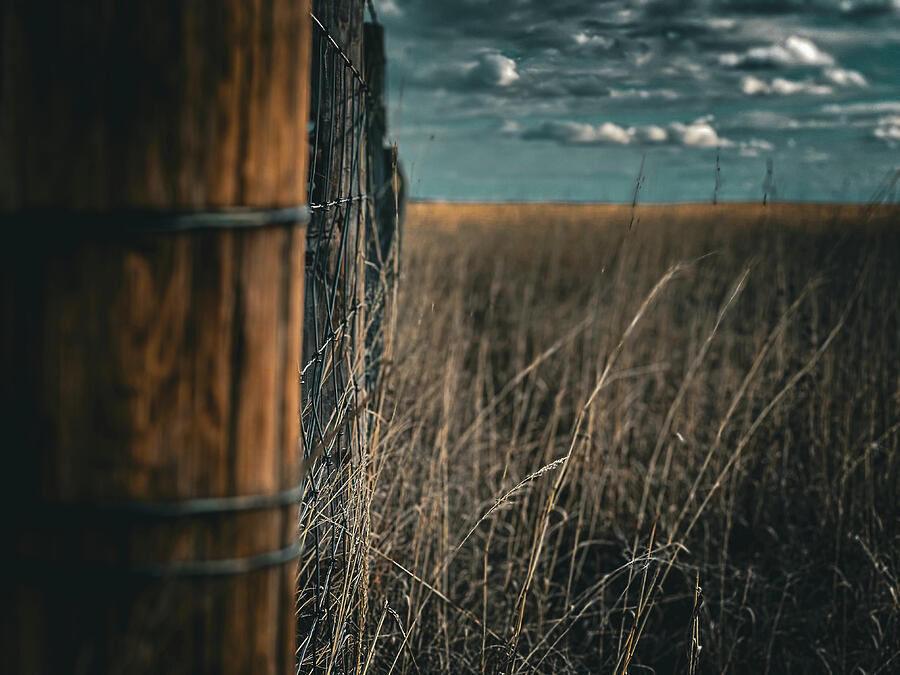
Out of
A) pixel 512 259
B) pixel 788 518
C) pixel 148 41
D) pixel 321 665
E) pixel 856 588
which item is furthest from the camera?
pixel 512 259

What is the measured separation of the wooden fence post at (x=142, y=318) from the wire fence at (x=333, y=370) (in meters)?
0.78

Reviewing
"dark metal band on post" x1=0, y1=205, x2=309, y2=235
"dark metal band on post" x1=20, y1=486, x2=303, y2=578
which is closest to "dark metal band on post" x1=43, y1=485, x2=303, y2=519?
"dark metal band on post" x1=20, y1=486, x2=303, y2=578

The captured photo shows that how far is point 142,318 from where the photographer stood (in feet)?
Result: 2.06

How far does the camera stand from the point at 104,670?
662 mm

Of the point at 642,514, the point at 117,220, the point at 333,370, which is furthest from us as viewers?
the point at 642,514

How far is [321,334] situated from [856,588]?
2163 mm

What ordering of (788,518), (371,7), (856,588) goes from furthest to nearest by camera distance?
1. (788,518)
2. (856,588)
3. (371,7)

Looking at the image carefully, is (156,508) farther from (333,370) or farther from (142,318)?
(333,370)

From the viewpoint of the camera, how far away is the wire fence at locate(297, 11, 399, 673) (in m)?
1.52

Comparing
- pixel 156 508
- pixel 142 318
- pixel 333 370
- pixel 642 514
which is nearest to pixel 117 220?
pixel 142 318

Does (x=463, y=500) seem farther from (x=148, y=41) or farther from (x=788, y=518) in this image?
(x=148, y=41)

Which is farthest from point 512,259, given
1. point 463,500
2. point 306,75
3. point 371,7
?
point 306,75

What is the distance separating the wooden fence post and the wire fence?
779 millimetres

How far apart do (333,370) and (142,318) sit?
1.01m
